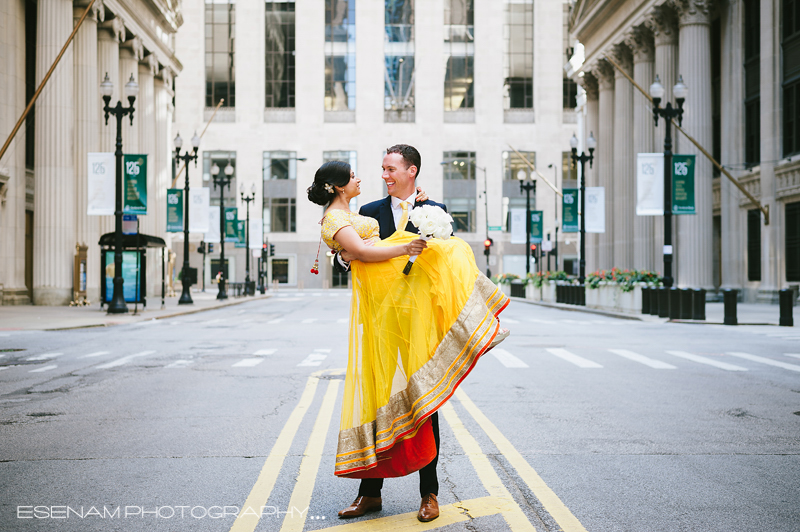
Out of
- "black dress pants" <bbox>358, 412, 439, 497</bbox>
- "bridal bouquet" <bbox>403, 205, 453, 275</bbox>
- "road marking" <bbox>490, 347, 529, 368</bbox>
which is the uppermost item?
"bridal bouquet" <bbox>403, 205, 453, 275</bbox>

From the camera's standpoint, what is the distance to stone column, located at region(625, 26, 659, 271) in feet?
148

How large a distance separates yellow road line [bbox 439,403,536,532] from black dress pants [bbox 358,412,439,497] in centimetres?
48

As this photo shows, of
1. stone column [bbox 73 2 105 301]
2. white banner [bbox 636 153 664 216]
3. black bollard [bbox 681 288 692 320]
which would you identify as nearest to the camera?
black bollard [bbox 681 288 692 320]

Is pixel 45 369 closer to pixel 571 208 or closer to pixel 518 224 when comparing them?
pixel 571 208

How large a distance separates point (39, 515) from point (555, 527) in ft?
10.6

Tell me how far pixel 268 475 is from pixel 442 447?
1712mm

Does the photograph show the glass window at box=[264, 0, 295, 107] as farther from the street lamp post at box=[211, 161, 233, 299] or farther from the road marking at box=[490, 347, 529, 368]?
the road marking at box=[490, 347, 529, 368]

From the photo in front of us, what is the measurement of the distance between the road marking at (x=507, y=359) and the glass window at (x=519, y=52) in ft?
223

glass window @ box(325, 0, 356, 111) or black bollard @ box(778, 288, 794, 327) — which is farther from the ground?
glass window @ box(325, 0, 356, 111)

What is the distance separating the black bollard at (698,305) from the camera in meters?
25.4

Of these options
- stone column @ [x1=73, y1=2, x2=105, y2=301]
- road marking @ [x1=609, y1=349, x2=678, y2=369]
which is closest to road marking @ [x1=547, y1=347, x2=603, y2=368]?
road marking @ [x1=609, y1=349, x2=678, y2=369]

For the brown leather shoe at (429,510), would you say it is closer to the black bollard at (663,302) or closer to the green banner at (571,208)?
the black bollard at (663,302)

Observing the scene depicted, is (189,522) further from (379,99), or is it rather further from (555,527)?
(379,99)

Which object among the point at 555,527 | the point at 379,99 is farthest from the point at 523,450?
the point at 379,99
